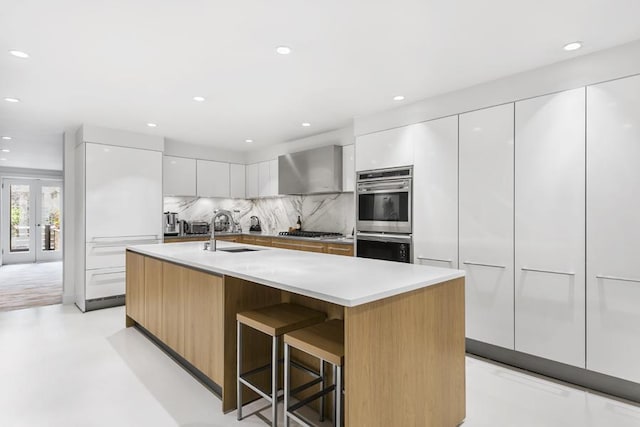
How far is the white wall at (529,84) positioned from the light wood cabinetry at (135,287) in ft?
9.54

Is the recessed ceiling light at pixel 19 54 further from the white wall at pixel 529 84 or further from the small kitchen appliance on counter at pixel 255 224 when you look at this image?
the small kitchen appliance on counter at pixel 255 224

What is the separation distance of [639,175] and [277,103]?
297 cm

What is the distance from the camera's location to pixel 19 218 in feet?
27.9

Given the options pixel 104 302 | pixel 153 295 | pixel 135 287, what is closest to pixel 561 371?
pixel 153 295

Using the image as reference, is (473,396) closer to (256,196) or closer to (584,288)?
(584,288)

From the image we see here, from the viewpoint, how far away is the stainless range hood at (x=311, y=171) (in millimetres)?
4551

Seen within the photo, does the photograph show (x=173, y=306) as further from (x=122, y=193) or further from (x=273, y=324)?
(x=122, y=193)

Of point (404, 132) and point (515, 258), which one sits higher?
point (404, 132)

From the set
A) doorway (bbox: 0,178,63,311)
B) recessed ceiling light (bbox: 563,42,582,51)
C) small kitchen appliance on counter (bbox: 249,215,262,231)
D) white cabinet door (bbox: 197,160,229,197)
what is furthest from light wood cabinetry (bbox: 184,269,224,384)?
doorway (bbox: 0,178,63,311)

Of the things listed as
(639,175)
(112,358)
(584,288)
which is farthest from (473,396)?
(112,358)

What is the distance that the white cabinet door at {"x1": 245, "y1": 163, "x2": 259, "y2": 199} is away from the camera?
19.8 ft

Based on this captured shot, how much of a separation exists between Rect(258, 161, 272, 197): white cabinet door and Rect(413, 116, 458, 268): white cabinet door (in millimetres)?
2917

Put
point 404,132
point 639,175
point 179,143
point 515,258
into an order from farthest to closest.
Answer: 1. point 179,143
2. point 404,132
3. point 515,258
4. point 639,175

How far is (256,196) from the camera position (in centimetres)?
609
